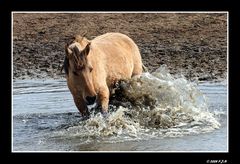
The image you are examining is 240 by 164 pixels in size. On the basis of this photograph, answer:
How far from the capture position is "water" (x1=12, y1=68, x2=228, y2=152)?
21.2 ft

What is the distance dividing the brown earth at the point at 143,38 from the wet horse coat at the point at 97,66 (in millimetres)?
2560

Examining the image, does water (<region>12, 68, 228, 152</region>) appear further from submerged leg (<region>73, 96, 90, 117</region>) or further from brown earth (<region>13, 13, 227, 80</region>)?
brown earth (<region>13, 13, 227, 80</region>)

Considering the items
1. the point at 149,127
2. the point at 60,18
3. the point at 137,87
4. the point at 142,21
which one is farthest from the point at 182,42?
the point at 149,127

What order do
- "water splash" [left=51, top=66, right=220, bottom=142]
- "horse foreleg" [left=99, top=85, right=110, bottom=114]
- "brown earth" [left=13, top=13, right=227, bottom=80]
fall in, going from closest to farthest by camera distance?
1. "water splash" [left=51, top=66, right=220, bottom=142]
2. "horse foreleg" [left=99, top=85, right=110, bottom=114]
3. "brown earth" [left=13, top=13, right=227, bottom=80]

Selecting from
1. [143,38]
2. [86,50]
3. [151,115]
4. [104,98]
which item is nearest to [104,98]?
[104,98]

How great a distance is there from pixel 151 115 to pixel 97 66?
3.13 ft

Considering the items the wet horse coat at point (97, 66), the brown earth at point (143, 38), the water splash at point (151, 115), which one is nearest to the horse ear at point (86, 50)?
the wet horse coat at point (97, 66)

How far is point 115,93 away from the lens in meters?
7.80

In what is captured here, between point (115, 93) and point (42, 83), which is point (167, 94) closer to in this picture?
point (115, 93)

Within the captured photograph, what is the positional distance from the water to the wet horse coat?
0.24m

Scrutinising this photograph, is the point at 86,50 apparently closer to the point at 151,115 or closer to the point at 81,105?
the point at 81,105

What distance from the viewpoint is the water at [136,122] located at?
647 cm

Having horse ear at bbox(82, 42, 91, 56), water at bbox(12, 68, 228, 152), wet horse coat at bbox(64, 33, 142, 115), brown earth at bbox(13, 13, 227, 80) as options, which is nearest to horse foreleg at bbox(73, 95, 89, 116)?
wet horse coat at bbox(64, 33, 142, 115)

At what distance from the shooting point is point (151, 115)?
23.9 ft
